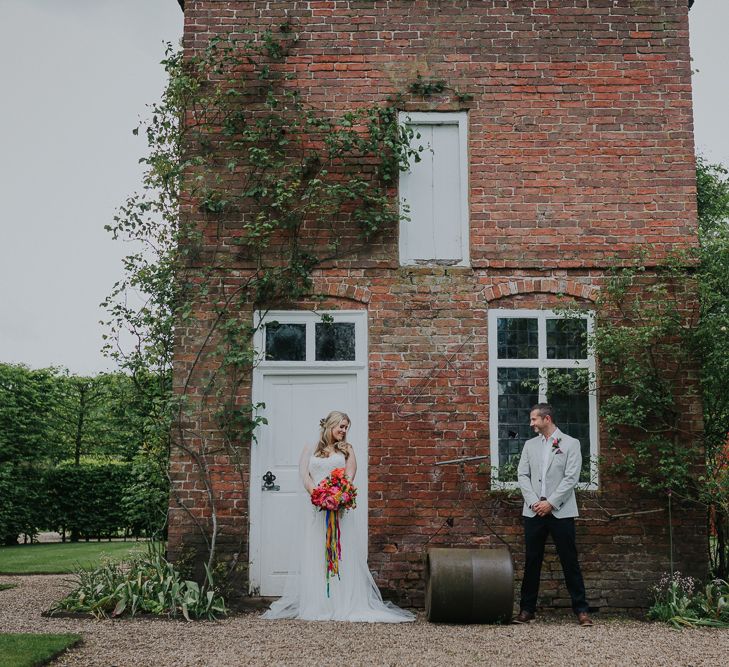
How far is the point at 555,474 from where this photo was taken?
8.41 m

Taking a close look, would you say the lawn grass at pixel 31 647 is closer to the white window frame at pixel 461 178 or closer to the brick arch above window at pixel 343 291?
the brick arch above window at pixel 343 291

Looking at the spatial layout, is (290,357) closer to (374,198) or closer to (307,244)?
(307,244)

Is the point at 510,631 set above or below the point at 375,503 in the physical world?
below

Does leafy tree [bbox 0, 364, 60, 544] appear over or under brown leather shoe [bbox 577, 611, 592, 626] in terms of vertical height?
over

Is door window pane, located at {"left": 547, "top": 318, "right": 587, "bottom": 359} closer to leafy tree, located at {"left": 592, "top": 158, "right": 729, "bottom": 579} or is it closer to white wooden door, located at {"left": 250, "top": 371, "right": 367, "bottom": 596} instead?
leafy tree, located at {"left": 592, "top": 158, "right": 729, "bottom": 579}

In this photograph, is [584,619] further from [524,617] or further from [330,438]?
[330,438]

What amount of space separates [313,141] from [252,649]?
535cm

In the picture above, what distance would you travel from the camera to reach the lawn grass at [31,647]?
6.06 metres

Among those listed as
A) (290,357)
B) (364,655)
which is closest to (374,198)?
(290,357)

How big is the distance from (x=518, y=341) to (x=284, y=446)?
8.93 ft

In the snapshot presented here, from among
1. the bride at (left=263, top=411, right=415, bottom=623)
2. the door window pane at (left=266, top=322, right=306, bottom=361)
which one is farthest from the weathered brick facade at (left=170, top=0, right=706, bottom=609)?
the bride at (left=263, top=411, right=415, bottom=623)

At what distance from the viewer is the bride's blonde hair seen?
8523 millimetres

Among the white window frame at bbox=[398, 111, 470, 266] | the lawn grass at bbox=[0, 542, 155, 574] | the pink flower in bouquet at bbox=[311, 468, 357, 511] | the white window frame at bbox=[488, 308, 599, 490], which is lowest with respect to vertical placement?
the lawn grass at bbox=[0, 542, 155, 574]

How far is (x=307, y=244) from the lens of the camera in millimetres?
9516
